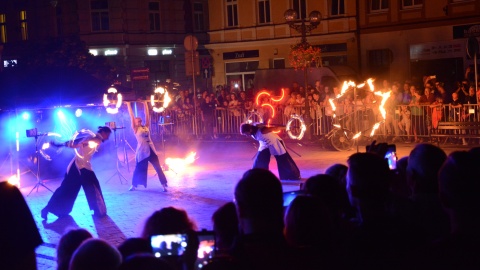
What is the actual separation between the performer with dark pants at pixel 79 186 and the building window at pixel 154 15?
32.2m

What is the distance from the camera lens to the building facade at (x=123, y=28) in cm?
4138

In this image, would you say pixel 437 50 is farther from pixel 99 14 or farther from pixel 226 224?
pixel 226 224


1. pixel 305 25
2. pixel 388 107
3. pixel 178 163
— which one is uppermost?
pixel 305 25

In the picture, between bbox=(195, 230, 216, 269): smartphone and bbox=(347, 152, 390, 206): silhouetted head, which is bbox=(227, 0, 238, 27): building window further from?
bbox=(195, 230, 216, 269): smartphone

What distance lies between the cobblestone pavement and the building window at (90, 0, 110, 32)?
21.7 metres

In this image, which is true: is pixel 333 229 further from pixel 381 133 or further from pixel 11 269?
pixel 381 133

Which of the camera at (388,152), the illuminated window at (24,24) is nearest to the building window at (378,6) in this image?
the illuminated window at (24,24)

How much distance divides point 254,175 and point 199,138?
21884 mm

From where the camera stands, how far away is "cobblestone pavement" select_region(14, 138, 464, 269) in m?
10.5

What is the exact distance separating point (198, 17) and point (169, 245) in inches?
1637

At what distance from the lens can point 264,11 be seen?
38.3 m

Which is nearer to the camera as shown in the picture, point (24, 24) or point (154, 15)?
A: point (154, 15)

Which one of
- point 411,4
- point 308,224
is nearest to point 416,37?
point 411,4

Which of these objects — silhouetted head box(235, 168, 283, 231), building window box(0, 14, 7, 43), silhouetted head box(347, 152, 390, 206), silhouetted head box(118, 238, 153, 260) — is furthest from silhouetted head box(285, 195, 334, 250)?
building window box(0, 14, 7, 43)
